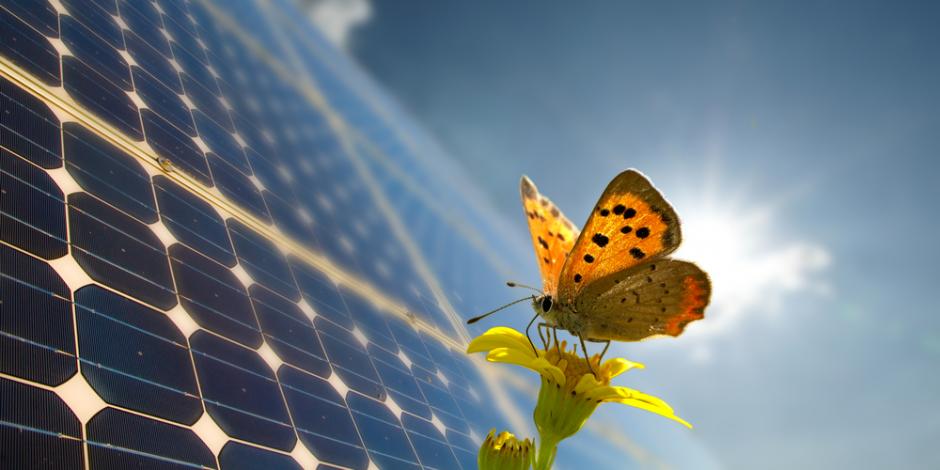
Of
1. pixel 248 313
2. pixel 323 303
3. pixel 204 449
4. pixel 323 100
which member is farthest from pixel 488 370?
pixel 323 100

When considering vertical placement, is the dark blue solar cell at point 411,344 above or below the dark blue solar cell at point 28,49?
below

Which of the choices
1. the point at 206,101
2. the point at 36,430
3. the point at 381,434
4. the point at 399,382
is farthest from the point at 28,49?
the point at 399,382

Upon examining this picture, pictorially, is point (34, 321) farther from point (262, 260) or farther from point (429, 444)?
point (429, 444)

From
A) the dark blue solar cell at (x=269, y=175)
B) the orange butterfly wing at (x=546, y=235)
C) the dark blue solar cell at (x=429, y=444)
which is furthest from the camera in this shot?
the dark blue solar cell at (x=269, y=175)

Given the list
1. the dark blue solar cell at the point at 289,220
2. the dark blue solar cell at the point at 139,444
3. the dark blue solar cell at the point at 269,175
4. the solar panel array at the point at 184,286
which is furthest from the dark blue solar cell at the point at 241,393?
the dark blue solar cell at the point at 269,175

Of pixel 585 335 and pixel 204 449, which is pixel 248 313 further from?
pixel 585 335

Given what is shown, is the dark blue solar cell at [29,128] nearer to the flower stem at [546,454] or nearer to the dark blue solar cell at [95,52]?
the dark blue solar cell at [95,52]
